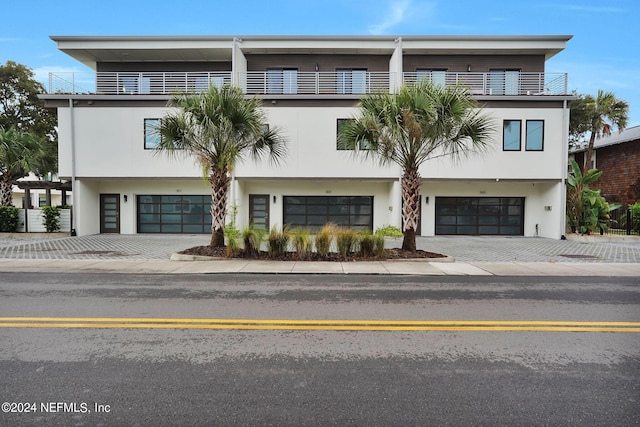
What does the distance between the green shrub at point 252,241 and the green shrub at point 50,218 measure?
12066 millimetres

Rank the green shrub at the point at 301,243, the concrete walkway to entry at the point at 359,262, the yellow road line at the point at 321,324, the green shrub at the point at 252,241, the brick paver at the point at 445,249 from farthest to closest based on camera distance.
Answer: the brick paver at the point at 445,249 → the green shrub at the point at 252,241 → the green shrub at the point at 301,243 → the concrete walkway to entry at the point at 359,262 → the yellow road line at the point at 321,324

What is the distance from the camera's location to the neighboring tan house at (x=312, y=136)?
1780 cm

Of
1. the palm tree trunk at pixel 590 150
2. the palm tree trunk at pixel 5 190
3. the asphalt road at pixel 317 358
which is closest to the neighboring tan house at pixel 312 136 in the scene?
the palm tree trunk at pixel 5 190

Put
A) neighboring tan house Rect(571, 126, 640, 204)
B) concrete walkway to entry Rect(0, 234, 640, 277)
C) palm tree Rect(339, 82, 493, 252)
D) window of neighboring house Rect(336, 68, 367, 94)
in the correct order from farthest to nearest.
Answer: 1. neighboring tan house Rect(571, 126, 640, 204)
2. window of neighboring house Rect(336, 68, 367, 94)
3. palm tree Rect(339, 82, 493, 252)
4. concrete walkway to entry Rect(0, 234, 640, 277)

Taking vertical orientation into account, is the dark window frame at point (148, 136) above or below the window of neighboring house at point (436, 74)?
below

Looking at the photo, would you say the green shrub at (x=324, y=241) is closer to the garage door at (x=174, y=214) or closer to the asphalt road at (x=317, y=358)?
the asphalt road at (x=317, y=358)

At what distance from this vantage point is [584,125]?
27.6m

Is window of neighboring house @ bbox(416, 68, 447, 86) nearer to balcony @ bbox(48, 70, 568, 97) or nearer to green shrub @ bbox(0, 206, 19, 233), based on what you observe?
balcony @ bbox(48, 70, 568, 97)

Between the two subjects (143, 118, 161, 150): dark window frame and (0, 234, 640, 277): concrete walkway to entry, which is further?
(143, 118, 161, 150): dark window frame

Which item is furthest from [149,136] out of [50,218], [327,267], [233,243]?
[327,267]

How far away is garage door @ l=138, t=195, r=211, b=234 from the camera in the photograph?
1995cm

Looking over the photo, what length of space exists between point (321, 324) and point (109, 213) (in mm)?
18629

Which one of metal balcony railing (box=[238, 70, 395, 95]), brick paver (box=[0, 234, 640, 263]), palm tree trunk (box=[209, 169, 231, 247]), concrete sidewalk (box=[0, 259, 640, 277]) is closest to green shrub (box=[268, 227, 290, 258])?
concrete sidewalk (box=[0, 259, 640, 277])

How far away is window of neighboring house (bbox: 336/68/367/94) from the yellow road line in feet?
55.4
